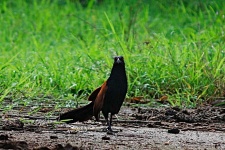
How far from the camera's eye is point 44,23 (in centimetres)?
1231

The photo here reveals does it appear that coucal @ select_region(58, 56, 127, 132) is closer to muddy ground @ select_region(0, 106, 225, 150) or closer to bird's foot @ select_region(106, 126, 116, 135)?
bird's foot @ select_region(106, 126, 116, 135)

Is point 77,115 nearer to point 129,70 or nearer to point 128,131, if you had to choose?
point 128,131

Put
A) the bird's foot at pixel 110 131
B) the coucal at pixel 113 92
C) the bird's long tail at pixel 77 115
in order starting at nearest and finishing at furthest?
the bird's foot at pixel 110 131 → the coucal at pixel 113 92 → the bird's long tail at pixel 77 115

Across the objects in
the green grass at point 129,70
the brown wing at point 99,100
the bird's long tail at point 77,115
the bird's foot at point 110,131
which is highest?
the green grass at point 129,70

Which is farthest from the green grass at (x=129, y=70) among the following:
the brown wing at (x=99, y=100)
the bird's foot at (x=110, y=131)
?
the bird's foot at (x=110, y=131)

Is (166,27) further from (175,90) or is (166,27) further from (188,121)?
(188,121)

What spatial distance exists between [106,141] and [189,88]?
282cm

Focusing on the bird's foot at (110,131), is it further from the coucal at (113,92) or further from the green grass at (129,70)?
the green grass at (129,70)

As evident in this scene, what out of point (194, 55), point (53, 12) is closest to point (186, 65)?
point (194, 55)

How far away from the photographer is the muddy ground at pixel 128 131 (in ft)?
16.0

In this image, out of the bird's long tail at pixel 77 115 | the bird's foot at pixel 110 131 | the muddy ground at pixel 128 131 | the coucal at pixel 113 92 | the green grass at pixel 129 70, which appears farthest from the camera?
the green grass at pixel 129 70

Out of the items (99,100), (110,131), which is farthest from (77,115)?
(110,131)

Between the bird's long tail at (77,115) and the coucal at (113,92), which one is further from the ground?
the coucal at (113,92)

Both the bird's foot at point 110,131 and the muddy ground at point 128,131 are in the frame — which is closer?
the muddy ground at point 128,131
